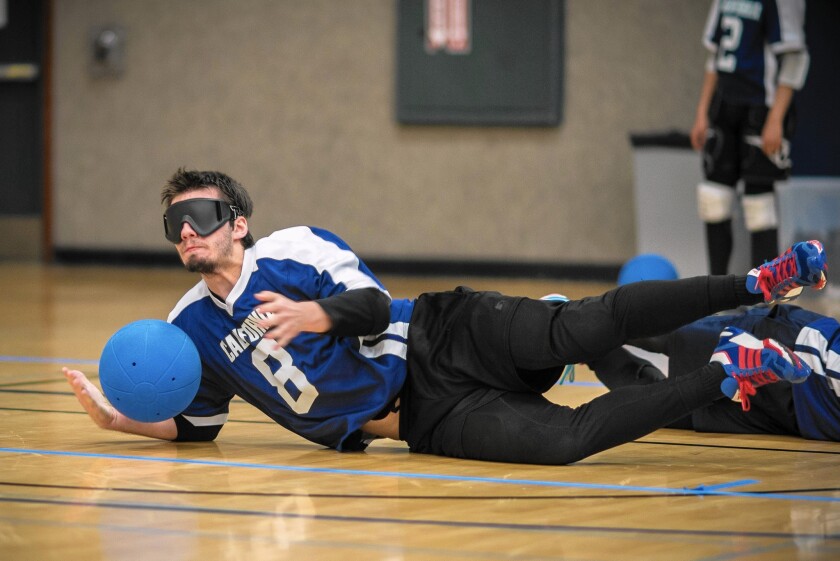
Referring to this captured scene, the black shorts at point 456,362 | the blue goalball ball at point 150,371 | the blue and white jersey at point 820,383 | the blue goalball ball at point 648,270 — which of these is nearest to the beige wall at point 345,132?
the blue goalball ball at point 648,270

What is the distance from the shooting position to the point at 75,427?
411 cm

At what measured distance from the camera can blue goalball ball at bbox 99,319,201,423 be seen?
3451 mm

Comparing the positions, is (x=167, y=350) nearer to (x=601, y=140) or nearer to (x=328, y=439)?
(x=328, y=439)

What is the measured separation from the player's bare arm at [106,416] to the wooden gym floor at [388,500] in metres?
0.05

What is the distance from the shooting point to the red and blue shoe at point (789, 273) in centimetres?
335

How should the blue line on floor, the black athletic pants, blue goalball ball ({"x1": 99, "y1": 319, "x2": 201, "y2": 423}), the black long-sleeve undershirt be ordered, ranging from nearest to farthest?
the blue line on floor
the black long-sleeve undershirt
the black athletic pants
blue goalball ball ({"x1": 99, "y1": 319, "x2": 201, "y2": 423})

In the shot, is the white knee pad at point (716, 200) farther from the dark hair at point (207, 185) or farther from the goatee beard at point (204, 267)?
the goatee beard at point (204, 267)

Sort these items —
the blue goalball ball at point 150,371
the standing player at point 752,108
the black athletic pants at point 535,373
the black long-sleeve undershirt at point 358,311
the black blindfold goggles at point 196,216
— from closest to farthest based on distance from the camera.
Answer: the black long-sleeve undershirt at point 358,311 < the black athletic pants at point 535,373 < the blue goalball ball at point 150,371 < the black blindfold goggles at point 196,216 < the standing player at point 752,108

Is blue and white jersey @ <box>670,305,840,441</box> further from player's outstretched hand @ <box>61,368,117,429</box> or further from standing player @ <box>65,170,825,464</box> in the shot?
player's outstretched hand @ <box>61,368,117,429</box>

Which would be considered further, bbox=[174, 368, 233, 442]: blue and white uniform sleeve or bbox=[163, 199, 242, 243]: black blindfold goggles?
bbox=[174, 368, 233, 442]: blue and white uniform sleeve

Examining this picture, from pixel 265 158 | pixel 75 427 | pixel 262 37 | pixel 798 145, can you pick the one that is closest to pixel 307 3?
pixel 262 37

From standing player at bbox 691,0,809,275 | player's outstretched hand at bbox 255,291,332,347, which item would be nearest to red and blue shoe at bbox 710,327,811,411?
player's outstretched hand at bbox 255,291,332,347

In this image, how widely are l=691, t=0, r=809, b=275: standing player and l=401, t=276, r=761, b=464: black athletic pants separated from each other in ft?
12.0

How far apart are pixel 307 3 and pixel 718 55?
19.4 ft
